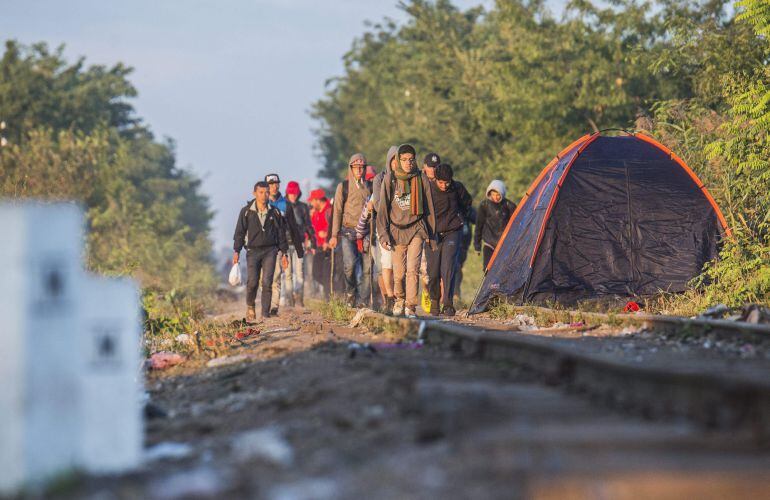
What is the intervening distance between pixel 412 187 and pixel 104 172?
29.0 meters

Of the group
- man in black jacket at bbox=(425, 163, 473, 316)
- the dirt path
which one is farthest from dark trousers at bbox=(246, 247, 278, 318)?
the dirt path

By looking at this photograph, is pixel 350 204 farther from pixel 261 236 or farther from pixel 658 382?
pixel 658 382

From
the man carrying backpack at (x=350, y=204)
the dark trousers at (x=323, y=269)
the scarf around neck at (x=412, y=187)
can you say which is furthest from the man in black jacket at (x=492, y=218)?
the dark trousers at (x=323, y=269)

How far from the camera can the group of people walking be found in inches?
630

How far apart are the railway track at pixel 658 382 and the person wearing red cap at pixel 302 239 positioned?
12.7 m

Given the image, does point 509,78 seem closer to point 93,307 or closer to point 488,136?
point 488,136

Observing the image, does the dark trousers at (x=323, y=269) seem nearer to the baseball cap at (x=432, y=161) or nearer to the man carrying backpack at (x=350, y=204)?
the man carrying backpack at (x=350, y=204)

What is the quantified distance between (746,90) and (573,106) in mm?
19199

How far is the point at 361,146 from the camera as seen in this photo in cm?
6525

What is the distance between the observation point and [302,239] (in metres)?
21.9

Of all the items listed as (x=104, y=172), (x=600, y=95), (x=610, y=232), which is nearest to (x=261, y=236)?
(x=610, y=232)

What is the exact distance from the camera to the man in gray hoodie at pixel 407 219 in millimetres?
15875

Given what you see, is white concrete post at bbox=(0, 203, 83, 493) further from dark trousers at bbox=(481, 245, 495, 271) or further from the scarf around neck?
dark trousers at bbox=(481, 245, 495, 271)

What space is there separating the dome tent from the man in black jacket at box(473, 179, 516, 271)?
1718 millimetres
